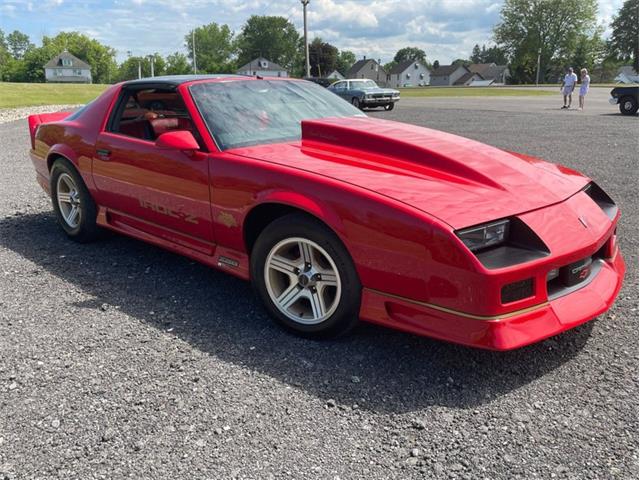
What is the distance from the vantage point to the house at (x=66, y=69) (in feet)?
371

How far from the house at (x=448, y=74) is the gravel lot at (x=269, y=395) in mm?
124366

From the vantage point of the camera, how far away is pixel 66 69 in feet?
377

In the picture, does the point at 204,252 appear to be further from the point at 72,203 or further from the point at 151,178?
the point at 72,203

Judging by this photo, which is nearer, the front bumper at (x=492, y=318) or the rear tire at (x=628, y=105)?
the front bumper at (x=492, y=318)

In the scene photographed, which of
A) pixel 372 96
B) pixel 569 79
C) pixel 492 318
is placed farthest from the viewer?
pixel 372 96

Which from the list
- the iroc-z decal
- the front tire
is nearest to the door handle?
the iroc-z decal

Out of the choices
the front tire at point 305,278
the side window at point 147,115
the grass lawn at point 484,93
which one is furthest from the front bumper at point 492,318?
the grass lawn at point 484,93

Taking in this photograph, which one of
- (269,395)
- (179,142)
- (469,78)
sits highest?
(469,78)

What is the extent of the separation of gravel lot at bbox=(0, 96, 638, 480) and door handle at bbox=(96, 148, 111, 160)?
3.06 ft

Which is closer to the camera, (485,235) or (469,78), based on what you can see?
(485,235)

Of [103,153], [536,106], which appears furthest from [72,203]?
[536,106]

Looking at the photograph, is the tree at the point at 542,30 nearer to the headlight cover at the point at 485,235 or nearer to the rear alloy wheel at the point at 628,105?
the rear alloy wheel at the point at 628,105

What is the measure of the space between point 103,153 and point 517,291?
3156 millimetres

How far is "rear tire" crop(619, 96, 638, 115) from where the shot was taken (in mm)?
18516
